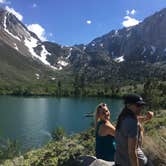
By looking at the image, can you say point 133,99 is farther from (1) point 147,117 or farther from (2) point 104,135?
(2) point 104,135

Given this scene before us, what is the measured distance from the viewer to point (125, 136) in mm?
6176

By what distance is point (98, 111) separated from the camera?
8.35 m

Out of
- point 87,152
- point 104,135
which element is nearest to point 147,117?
point 104,135

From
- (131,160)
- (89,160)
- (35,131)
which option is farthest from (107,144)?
(35,131)

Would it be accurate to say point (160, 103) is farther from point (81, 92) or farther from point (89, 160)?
point (81, 92)

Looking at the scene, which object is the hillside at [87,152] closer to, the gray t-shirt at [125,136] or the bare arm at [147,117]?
the bare arm at [147,117]

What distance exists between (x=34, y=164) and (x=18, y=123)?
224 ft

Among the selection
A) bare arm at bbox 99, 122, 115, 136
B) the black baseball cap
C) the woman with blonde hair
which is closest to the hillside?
the woman with blonde hair

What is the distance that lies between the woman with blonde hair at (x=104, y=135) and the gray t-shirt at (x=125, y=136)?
142cm

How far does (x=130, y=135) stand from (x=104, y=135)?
6.65ft

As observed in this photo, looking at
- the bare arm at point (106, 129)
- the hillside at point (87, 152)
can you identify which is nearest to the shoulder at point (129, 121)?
the bare arm at point (106, 129)

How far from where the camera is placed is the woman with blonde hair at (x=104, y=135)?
26.3 feet

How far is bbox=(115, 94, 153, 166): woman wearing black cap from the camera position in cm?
606

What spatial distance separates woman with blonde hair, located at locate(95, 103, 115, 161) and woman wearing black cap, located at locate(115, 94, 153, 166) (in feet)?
4.67
